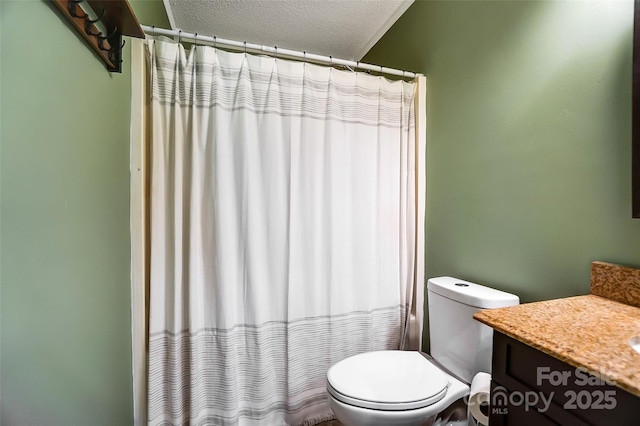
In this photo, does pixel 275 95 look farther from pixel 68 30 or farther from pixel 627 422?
pixel 627 422

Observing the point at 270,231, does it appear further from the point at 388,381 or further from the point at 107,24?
the point at 107,24

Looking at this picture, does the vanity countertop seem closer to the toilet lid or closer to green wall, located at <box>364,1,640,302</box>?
green wall, located at <box>364,1,640,302</box>

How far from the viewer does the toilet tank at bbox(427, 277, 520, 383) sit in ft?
3.82

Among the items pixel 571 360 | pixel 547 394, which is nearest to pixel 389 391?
pixel 547 394

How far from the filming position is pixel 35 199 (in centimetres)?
57

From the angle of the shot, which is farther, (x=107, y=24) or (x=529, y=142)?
(x=529, y=142)

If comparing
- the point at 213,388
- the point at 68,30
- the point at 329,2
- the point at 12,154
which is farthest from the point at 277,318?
the point at 329,2

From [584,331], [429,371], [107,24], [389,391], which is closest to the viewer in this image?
[584,331]

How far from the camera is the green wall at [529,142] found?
0.92m

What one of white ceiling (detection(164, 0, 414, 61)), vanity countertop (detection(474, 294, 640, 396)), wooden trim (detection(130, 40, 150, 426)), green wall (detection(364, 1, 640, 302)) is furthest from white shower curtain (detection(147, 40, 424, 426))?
vanity countertop (detection(474, 294, 640, 396))

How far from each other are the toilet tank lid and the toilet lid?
333 mm

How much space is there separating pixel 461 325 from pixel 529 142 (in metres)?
0.83

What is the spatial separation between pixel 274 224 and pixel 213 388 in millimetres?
855

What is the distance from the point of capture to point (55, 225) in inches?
25.1
